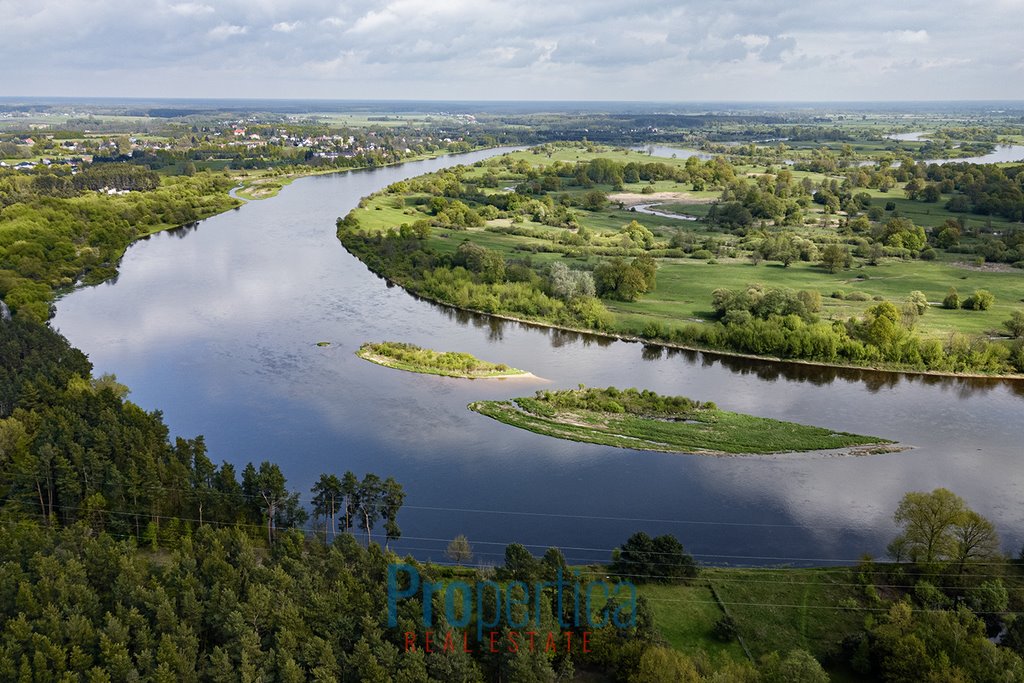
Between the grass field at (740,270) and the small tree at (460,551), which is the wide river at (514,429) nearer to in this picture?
the small tree at (460,551)

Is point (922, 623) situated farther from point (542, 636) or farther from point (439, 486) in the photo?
point (439, 486)

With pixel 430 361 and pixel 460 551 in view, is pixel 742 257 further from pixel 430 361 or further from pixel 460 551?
pixel 460 551

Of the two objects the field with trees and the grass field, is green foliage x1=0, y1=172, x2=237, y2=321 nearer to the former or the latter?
the field with trees

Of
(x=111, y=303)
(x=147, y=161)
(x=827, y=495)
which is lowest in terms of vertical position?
(x=827, y=495)

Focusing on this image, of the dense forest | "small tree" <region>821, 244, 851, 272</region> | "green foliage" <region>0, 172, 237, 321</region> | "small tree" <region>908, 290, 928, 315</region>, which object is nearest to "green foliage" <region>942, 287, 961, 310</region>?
"small tree" <region>908, 290, 928, 315</region>

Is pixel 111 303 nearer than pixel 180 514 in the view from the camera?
No

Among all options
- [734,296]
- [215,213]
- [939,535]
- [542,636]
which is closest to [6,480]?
[542,636]
